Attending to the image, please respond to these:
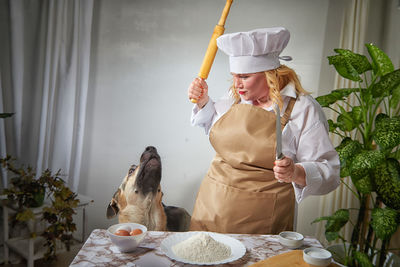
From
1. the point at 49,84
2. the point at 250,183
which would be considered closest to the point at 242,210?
the point at 250,183

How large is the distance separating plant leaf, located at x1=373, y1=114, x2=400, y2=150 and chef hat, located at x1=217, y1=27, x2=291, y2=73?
2.10 feet

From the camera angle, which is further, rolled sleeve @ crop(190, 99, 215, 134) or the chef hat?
rolled sleeve @ crop(190, 99, 215, 134)

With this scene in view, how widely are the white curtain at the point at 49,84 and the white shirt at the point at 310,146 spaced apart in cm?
163

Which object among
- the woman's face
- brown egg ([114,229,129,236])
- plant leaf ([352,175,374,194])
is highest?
the woman's face

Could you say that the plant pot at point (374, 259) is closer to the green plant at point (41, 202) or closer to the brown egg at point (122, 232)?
the brown egg at point (122, 232)

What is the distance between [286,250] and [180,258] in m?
0.40

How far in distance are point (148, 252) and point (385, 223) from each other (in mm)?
1259

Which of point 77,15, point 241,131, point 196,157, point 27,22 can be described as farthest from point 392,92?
point 27,22

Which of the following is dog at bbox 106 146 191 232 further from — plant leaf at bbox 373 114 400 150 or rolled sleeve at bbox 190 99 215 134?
plant leaf at bbox 373 114 400 150

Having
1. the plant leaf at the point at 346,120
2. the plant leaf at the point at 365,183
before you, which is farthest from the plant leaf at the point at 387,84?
the plant leaf at the point at 365,183

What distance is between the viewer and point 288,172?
138 cm

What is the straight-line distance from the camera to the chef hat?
5.29 feet

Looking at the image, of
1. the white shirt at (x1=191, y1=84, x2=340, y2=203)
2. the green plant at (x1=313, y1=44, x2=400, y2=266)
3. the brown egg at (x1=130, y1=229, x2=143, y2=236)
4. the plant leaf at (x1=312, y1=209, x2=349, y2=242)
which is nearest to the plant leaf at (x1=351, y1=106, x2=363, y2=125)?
the green plant at (x1=313, y1=44, x2=400, y2=266)

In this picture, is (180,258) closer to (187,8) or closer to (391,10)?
(187,8)
